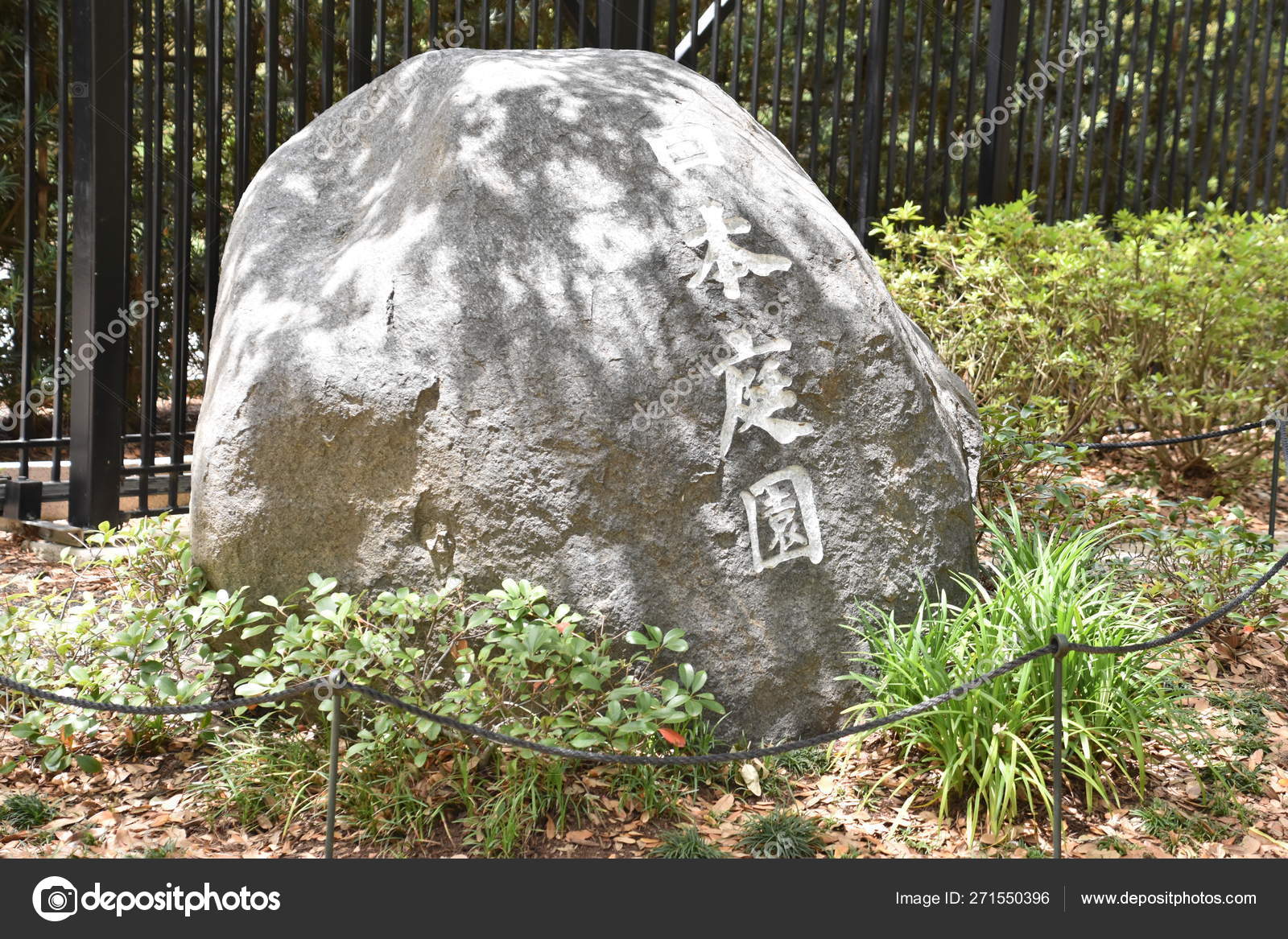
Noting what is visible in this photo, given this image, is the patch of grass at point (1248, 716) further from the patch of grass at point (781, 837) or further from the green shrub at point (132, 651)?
the green shrub at point (132, 651)

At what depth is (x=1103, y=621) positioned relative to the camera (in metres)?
3.46

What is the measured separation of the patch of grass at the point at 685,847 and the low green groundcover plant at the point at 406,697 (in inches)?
5.9

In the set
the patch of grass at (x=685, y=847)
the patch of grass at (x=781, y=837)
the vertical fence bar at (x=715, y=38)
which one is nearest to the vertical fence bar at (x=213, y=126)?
the vertical fence bar at (x=715, y=38)

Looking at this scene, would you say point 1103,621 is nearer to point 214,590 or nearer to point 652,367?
point 652,367

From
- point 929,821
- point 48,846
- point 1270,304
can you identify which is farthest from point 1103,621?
point 1270,304

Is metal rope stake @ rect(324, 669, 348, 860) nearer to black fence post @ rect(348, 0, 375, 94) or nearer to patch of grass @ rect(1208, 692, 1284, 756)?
patch of grass @ rect(1208, 692, 1284, 756)

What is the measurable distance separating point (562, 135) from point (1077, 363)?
3.55 m

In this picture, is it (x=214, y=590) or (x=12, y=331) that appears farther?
(x=12, y=331)

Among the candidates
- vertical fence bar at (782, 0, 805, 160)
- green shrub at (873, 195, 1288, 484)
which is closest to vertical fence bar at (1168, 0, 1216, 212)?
green shrub at (873, 195, 1288, 484)

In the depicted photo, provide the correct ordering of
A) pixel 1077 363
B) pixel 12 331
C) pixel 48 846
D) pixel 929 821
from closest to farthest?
pixel 48 846, pixel 929 821, pixel 1077 363, pixel 12 331

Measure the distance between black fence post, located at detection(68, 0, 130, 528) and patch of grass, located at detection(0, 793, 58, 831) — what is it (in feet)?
7.74

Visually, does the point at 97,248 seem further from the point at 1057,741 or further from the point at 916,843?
the point at 1057,741

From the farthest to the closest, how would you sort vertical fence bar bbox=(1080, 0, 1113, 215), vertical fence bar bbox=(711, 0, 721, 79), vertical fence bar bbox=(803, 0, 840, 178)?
vertical fence bar bbox=(1080, 0, 1113, 215) < vertical fence bar bbox=(803, 0, 840, 178) < vertical fence bar bbox=(711, 0, 721, 79)

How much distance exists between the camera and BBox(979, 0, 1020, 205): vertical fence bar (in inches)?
282
